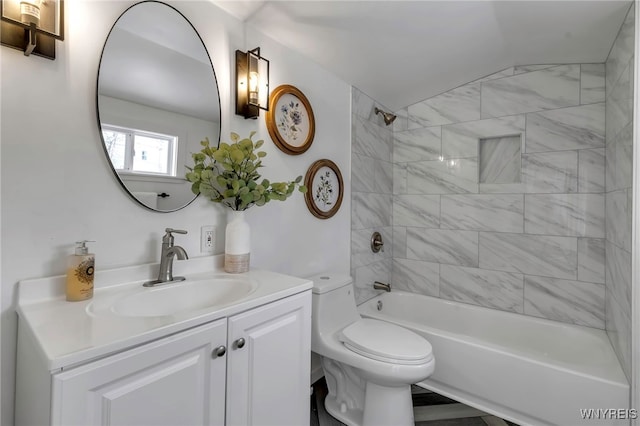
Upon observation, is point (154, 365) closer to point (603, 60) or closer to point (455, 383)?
point (455, 383)

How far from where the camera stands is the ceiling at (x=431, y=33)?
1593 mm

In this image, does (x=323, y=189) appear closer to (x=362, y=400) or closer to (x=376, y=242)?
(x=376, y=242)

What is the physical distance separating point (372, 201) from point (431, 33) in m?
1.26

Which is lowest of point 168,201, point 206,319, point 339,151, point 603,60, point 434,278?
point 434,278

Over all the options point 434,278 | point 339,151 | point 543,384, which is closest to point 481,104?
point 339,151

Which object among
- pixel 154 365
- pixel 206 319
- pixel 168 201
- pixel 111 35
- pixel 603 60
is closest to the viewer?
pixel 154 365

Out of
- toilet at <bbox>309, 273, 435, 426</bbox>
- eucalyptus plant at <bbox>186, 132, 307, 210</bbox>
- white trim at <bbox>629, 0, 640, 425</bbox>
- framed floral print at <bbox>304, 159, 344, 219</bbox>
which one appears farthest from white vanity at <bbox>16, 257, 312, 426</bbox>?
white trim at <bbox>629, 0, 640, 425</bbox>

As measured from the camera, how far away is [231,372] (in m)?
0.93

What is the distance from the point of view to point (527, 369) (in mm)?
1643

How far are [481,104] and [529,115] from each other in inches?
13.9

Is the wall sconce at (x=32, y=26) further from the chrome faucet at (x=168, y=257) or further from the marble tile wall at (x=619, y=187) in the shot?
the marble tile wall at (x=619, y=187)

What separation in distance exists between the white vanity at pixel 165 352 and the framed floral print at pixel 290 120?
2.78 ft

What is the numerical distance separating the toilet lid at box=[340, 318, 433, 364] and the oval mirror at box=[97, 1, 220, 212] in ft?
3.68

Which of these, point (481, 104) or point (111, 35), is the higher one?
point (481, 104)
